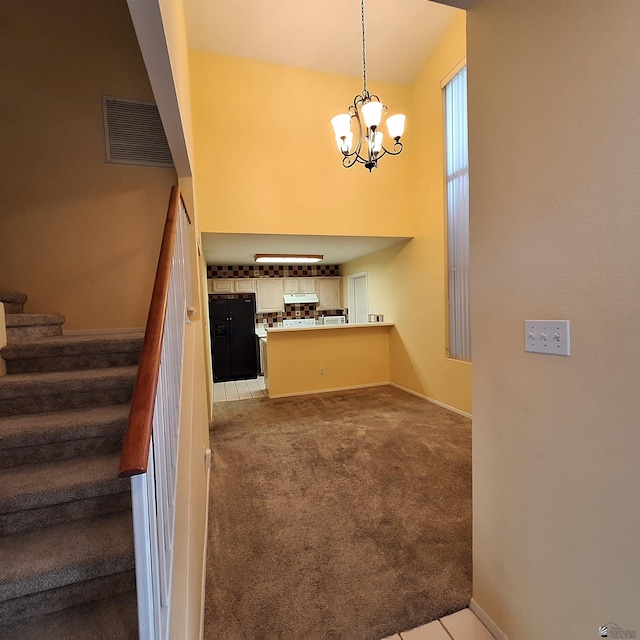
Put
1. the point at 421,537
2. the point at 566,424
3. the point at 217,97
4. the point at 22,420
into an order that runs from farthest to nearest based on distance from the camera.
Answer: the point at 217,97 < the point at 421,537 < the point at 22,420 < the point at 566,424

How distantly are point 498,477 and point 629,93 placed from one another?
1291mm

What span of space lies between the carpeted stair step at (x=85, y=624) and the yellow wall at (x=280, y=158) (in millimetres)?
3257

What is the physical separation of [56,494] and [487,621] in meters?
1.86

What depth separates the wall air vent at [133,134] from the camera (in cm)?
269

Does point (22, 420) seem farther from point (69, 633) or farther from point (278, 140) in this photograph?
point (278, 140)

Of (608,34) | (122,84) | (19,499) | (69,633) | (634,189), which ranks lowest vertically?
(69,633)

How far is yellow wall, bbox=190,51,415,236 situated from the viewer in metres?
3.55

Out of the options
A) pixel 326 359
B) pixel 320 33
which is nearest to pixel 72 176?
pixel 320 33

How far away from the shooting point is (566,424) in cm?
99

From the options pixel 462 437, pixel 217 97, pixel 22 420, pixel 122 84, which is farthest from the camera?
pixel 217 97

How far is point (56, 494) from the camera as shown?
1271 millimetres

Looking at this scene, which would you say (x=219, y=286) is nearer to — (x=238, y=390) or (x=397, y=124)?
(x=238, y=390)

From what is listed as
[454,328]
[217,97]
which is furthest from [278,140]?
[454,328]

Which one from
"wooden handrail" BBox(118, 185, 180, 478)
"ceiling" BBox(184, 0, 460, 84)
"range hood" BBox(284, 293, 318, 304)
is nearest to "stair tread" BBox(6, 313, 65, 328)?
"wooden handrail" BBox(118, 185, 180, 478)
